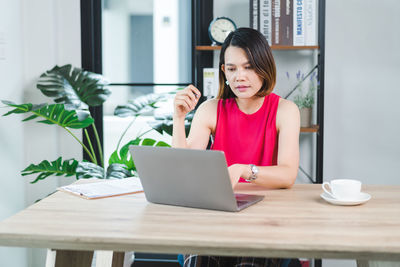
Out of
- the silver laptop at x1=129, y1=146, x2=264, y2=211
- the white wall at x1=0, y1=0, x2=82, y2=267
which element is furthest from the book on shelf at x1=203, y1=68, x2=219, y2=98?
the silver laptop at x1=129, y1=146, x2=264, y2=211

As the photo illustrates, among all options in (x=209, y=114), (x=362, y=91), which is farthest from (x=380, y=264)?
(x=362, y=91)

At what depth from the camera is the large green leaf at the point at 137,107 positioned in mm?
2506

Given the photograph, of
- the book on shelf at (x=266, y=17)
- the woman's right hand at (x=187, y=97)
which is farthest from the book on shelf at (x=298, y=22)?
the woman's right hand at (x=187, y=97)

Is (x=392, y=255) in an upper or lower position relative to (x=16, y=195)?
upper

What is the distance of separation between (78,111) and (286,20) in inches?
48.4

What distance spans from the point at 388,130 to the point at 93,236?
90.7 inches

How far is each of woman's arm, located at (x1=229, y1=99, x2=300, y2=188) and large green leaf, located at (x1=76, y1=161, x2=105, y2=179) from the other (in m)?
1.04

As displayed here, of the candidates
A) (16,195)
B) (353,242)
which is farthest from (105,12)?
(353,242)

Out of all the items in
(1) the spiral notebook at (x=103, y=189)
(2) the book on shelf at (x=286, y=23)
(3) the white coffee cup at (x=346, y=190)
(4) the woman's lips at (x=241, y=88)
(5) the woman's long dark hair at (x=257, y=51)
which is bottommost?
(1) the spiral notebook at (x=103, y=189)

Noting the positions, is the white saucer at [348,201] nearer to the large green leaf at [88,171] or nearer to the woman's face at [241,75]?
the woman's face at [241,75]

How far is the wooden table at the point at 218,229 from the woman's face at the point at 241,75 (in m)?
0.57

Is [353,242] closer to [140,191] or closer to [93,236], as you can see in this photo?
[93,236]

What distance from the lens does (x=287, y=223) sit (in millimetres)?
1091

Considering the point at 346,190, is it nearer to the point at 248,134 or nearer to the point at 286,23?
the point at 248,134
